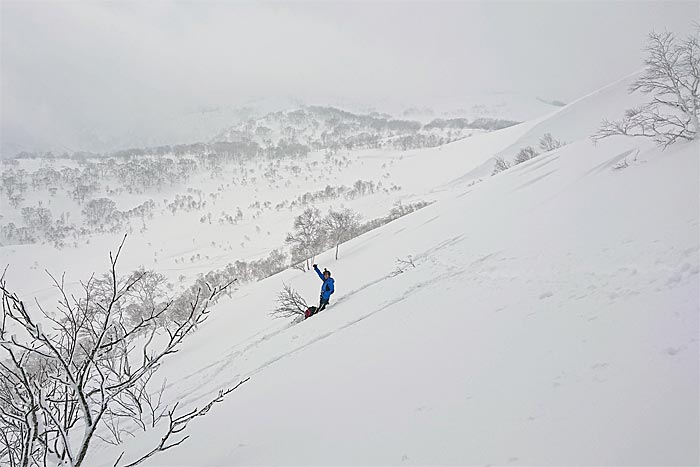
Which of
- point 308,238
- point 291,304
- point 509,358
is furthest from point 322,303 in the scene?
point 308,238

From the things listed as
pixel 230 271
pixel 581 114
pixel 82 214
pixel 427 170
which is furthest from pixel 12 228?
pixel 581 114

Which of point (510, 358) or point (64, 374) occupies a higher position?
point (64, 374)

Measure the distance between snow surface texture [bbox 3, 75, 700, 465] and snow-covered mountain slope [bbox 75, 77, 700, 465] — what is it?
0.08 feet

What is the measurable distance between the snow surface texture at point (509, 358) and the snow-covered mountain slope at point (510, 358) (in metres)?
A: 0.02

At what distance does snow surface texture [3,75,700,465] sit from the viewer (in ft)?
10.9

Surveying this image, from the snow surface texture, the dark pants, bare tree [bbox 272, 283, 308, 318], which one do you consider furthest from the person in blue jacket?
bare tree [bbox 272, 283, 308, 318]

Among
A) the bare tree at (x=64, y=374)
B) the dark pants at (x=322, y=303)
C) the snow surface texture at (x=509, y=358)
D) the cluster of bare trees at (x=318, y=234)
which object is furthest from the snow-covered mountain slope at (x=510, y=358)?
the cluster of bare trees at (x=318, y=234)

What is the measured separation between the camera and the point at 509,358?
4625 mm

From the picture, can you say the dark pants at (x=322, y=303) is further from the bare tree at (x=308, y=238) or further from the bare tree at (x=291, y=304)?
the bare tree at (x=308, y=238)

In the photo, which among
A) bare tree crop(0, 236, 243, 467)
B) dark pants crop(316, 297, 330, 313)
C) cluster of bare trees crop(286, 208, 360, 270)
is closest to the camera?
bare tree crop(0, 236, 243, 467)

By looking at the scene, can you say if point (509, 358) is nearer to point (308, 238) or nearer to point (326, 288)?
point (326, 288)

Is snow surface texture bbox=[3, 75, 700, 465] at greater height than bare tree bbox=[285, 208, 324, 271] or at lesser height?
lesser

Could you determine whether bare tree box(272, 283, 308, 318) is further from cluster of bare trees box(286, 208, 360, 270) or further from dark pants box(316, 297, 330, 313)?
cluster of bare trees box(286, 208, 360, 270)

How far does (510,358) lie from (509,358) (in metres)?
0.01
